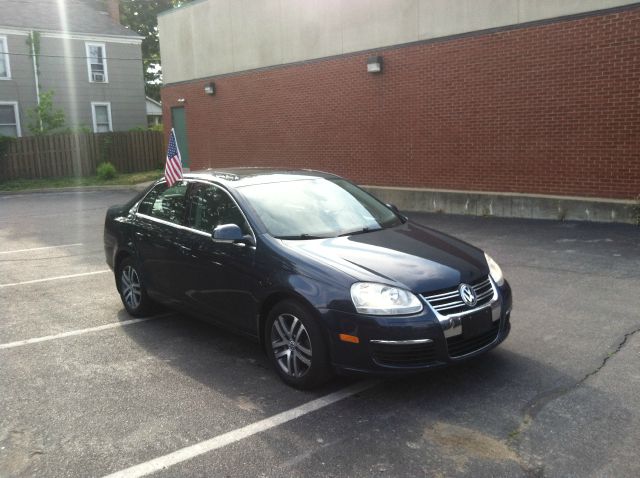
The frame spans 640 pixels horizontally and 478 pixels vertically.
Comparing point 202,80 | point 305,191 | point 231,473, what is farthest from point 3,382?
point 202,80

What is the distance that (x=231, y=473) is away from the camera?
340cm

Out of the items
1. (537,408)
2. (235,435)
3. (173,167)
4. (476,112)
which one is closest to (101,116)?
(476,112)

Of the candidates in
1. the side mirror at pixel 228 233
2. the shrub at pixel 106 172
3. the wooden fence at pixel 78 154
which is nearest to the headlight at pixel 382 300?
the side mirror at pixel 228 233

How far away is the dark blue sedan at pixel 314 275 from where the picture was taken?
13.5 ft

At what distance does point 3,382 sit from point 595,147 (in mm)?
10272

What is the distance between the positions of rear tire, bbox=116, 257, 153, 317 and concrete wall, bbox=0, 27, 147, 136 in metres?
25.4

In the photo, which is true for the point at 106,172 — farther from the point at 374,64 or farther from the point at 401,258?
the point at 401,258

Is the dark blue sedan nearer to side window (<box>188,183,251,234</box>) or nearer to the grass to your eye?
side window (<box>188,183,251,234</box>)

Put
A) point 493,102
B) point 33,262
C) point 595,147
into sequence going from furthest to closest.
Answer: point 493,102 → point 595,147 → point 33,262

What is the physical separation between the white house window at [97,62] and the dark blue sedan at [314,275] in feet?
89.0

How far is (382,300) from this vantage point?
412 cm

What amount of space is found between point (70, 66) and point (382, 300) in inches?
1172

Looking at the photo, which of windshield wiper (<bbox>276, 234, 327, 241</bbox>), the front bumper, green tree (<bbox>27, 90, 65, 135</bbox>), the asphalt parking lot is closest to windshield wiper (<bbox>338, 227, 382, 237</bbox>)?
windshield wiper (<bbox>276, 234, 327, 241</bbox>)

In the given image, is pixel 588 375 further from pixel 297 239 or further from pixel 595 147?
pixel 595 147
